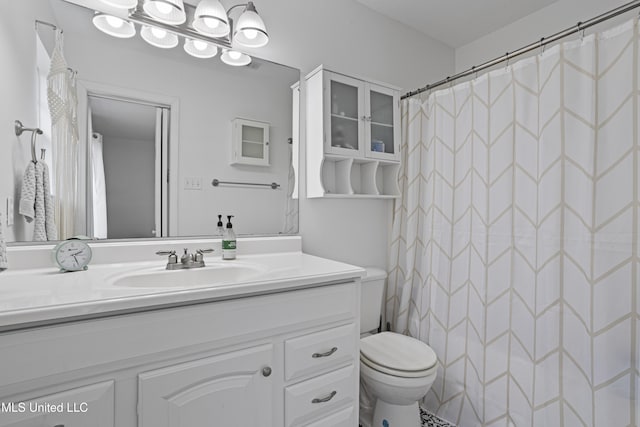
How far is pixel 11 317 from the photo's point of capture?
670 millimetres

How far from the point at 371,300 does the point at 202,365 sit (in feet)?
3.74

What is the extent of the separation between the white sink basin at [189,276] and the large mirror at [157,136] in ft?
0.85

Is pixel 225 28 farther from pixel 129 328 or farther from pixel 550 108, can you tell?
pixel 550 108

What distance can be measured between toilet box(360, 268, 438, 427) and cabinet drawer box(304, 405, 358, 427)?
22 cm

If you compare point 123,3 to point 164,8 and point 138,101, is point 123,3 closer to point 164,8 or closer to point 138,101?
point 164,8

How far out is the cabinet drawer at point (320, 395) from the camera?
1.08 m

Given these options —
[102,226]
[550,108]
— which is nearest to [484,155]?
[550,108]

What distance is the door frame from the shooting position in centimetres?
125

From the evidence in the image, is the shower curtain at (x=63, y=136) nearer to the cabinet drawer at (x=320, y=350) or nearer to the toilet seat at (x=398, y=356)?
the cabinet drawer at (x=320, y=350)

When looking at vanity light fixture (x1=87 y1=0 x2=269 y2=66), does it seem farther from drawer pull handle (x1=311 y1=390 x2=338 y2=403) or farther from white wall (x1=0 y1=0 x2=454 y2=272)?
drawer pull handle (x1=311 y1=390 x2=338 y2=403)

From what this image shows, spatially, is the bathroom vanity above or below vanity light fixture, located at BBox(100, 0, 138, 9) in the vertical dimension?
below

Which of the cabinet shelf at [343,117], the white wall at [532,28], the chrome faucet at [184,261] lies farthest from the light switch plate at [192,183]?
the white wall at [532,28]

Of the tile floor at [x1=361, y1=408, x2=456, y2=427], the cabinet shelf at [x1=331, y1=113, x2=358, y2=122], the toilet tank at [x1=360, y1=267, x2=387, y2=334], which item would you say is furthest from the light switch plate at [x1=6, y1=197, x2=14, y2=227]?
the tile floor at [x1=361, y1=408, x2=456, y2=427]

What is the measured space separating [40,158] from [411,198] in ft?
6.17
